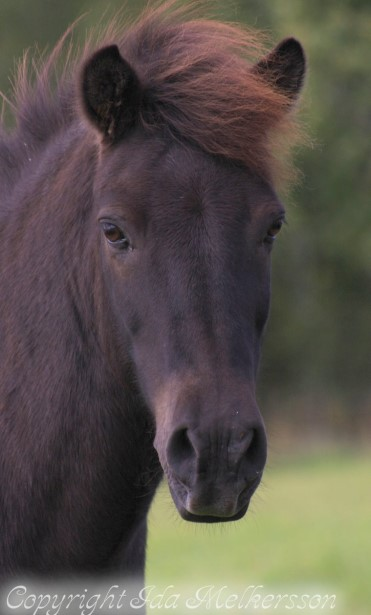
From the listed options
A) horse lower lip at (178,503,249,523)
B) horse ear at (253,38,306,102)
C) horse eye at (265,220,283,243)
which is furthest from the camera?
horse ear at (253,38,306,102)

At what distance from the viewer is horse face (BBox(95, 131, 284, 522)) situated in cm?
359

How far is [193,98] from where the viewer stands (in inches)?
165

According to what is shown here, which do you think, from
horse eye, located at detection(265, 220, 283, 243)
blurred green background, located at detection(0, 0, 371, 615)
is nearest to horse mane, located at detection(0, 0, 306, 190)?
horse eye, located at detection(265, 220, 283, 243)

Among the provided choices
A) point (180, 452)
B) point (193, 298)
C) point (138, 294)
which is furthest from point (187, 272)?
point (180, 452)

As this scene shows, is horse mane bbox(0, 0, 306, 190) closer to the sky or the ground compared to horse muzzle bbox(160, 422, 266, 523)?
closer to the sky

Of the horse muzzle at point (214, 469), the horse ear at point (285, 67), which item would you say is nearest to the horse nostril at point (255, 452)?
the horse muzzle at point (214, 469)

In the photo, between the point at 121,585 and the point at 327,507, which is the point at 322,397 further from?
the point at 121,585

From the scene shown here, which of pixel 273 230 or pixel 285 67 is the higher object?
pixel 285 67

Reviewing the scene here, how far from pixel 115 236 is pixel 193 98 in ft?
2.18

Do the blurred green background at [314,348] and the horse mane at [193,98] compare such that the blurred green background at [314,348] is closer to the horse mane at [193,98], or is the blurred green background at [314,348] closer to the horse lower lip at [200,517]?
the horse lower lip at [200,517]

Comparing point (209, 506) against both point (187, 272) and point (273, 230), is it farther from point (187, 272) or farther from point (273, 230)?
point (273, 230)

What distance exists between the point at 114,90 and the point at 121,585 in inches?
82.2

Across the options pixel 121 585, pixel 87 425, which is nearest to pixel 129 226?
pixel 87 425

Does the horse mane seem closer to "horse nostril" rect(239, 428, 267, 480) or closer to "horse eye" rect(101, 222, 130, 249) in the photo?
"horse eye" rect(101, 222, 130, 249)
